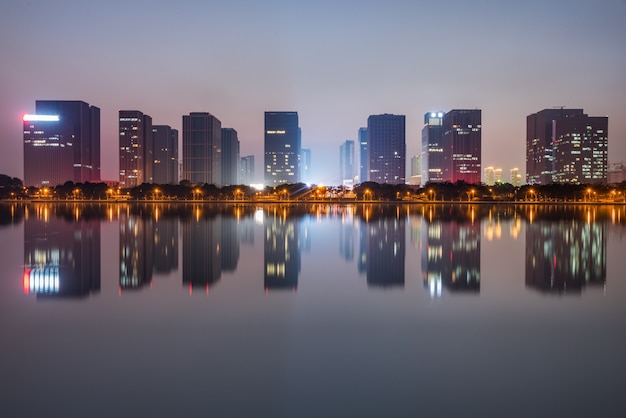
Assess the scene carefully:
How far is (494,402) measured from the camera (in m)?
6.40

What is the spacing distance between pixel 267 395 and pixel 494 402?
3.17 metres

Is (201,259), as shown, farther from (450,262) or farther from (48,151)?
Result: (48,151)

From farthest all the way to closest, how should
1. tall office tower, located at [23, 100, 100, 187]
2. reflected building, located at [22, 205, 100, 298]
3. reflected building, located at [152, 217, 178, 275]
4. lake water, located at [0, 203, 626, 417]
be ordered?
tall office tower, located at [23, 100, 100, 187], reflected building, located at [152, 217, 178, 275], reflected building, located at [22, 205, 100, 298], lake water, located at [0, 203, 626, 417]

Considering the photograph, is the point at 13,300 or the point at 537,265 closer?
the point at 13,300

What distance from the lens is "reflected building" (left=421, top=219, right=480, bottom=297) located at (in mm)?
14492

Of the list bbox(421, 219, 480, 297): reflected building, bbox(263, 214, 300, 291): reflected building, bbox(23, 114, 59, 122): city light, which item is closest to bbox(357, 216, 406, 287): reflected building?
bbox(421, 219, 480, 297): reflected building

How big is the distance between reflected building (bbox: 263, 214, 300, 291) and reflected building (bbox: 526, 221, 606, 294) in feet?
25.2

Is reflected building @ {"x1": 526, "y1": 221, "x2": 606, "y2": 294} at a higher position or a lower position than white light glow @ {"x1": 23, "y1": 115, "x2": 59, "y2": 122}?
lower

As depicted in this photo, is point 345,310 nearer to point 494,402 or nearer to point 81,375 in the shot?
point 494,402

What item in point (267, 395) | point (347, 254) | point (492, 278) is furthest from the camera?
point (347, 254)

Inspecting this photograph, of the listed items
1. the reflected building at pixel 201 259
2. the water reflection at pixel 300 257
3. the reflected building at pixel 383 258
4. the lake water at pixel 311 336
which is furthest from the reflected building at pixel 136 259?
the reflected building at pixel 383 258

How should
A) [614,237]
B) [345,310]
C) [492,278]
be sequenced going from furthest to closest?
[614,237] < [492,278] < [345,310]

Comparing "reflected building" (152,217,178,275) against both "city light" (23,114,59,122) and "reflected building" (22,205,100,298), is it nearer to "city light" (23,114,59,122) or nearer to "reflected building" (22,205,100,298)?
"reflected building" (22,205,100,298)

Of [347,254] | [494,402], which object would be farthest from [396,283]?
[494,402]
